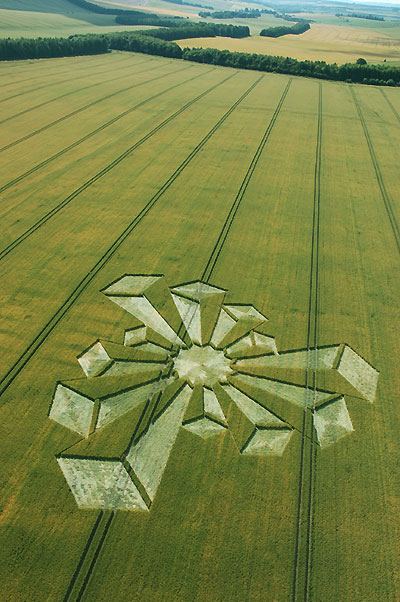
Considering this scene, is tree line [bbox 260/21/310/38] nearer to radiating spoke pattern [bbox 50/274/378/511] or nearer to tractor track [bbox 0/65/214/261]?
tractor track [bbox 0/65/214/261]

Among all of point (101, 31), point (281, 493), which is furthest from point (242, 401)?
point (101, 31)

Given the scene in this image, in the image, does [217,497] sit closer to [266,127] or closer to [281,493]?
[281,493]

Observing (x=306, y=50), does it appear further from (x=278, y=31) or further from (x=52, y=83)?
(x=52, y=83)

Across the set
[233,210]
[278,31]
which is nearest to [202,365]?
[233,210]

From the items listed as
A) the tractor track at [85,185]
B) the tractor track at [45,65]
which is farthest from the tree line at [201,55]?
the tractor track at [85,185]

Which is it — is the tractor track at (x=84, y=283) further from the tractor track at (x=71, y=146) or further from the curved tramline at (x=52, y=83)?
the curved tramline at (x=52, y=83)
